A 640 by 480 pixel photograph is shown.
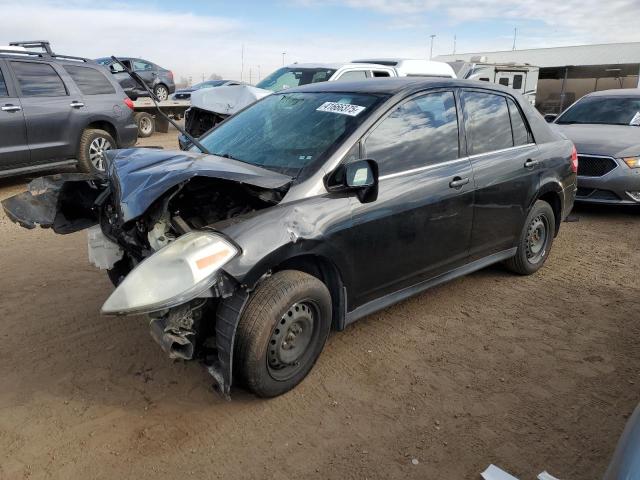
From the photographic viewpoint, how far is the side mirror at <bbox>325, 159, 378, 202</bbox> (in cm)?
301

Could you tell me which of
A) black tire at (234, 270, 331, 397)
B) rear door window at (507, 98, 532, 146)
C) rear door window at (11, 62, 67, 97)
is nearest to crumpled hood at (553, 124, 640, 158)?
rear door window at (507, 98, 532, 146)

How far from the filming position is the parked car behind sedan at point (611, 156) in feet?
22.7

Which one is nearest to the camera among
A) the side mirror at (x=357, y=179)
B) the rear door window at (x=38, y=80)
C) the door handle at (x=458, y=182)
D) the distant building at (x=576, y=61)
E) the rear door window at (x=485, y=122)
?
the side mirror at (x=357, y=179)

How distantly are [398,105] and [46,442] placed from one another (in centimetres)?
289

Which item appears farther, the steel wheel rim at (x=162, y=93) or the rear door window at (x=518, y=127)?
the steel wheel rim at (x=162, y=93)

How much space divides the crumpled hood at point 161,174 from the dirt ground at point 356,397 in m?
1.14

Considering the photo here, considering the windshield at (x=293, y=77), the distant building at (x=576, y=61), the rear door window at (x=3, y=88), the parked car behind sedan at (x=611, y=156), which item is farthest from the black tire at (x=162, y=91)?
the parked car behind sedan at (x=611, y=156)

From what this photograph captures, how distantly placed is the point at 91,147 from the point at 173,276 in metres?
6.79

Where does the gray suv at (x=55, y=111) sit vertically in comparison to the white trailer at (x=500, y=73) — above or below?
below

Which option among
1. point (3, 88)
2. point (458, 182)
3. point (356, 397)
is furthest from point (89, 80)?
point (356, 397)

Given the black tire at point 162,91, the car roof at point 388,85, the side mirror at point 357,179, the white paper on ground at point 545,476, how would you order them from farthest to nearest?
1. the black tire at point 162,91
2. the car roof at point 388,85
3. the side mirror at point 357,179
4. the white paper on ground at point 545,476

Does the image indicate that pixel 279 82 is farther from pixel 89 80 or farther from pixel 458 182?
pixel 458 182

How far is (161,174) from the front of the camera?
2.77 metres

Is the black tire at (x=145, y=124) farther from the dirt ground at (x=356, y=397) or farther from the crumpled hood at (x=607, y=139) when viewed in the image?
the crumpled hood at (x=607, y=139)
